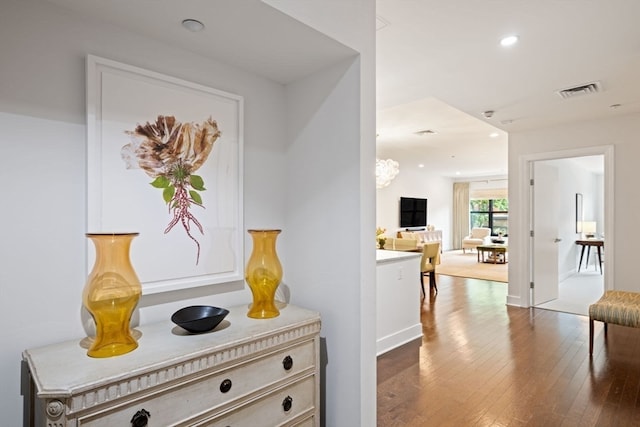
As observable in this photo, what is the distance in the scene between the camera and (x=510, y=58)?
2717 millimetres

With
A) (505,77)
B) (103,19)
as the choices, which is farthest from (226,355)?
(505,77)

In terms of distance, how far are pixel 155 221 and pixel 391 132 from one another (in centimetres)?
491

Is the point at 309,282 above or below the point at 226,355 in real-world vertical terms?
above

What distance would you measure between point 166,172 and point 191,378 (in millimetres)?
885

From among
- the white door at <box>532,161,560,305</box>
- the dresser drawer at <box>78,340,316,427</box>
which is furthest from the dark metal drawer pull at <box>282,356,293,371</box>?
the white door at <box>532,161,560,305</box>

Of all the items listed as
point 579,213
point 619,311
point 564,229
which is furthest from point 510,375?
point 579,213

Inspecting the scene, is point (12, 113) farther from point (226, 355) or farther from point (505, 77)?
point (505, 77)

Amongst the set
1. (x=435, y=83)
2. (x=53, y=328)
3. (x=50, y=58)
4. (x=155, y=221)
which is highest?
(x=435, y=83)

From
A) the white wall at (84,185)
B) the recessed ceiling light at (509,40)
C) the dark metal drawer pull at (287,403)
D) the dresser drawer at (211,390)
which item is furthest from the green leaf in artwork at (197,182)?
the recessed ceiling light at (509,40)

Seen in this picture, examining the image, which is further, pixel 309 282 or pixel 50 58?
pixel 309 282

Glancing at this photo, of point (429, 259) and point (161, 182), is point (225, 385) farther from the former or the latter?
point (429, 259)

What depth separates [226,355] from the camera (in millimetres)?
1365

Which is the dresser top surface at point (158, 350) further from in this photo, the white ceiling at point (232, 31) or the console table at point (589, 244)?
the console table at point (589, 244)

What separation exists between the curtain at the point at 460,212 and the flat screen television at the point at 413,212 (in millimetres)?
2314
